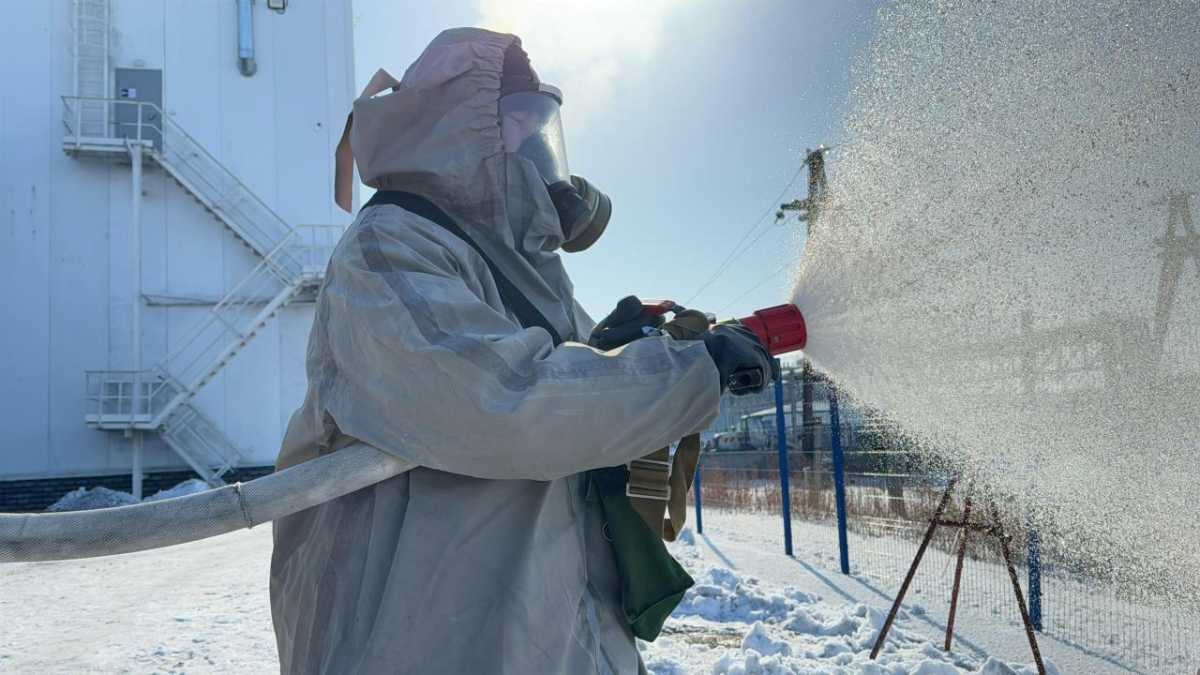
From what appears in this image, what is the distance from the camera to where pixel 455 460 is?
4.50ft

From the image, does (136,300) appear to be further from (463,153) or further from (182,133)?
(463,153)

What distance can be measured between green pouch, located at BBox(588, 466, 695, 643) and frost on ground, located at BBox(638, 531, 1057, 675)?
3.05 meters

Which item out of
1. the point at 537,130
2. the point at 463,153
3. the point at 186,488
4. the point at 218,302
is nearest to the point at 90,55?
the point at 218,302

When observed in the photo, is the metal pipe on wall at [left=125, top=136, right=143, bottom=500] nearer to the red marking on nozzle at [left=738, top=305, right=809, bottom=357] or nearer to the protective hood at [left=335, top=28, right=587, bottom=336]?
the protective hood at [left=335, top=28, right=587, bottom=336]

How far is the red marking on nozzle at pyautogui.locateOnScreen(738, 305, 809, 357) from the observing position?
6.42ft

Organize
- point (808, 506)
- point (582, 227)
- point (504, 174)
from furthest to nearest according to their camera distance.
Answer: point (808, 506)
point (582, 227)
point (504, 174)

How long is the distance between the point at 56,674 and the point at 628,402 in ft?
14.8

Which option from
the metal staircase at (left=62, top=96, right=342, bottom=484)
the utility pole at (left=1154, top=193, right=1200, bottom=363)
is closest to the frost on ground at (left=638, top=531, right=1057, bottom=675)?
the utility pole at (left=1154, top=193, right=1200, bottom=363)

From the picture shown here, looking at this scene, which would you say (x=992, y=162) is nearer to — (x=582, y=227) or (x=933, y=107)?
(x=933, y=107)

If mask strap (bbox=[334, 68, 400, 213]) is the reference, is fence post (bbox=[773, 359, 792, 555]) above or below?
below

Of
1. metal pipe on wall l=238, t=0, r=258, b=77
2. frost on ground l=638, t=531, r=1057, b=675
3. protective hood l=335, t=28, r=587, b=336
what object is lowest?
frost on ground l=638, t=531, r=1057, b=675

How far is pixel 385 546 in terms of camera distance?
1.50m

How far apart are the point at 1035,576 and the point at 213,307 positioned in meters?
14.9

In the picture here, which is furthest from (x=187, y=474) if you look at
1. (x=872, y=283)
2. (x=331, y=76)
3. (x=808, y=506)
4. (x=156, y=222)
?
(x=872, y=283)
